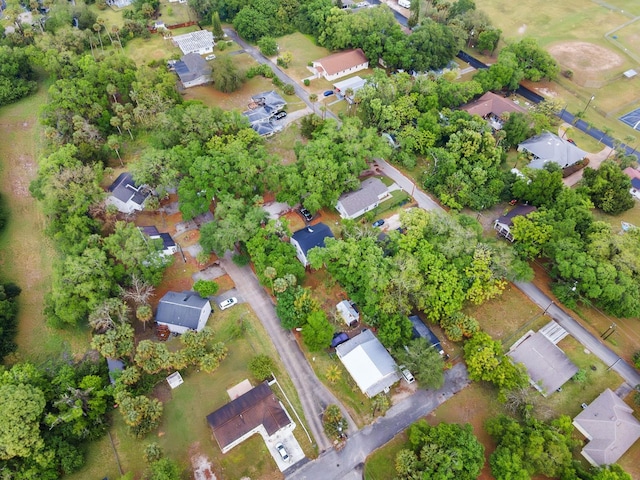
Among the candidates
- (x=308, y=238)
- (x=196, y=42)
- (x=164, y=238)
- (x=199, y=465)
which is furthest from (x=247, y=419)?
(x=196, y=42)

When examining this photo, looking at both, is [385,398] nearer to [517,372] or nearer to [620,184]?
[517,372]

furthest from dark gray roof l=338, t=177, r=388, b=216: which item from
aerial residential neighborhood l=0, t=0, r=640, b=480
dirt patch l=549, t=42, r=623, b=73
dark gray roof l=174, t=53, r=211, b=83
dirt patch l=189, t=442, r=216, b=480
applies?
dirt patch l=549, t=42, r=623, b=73

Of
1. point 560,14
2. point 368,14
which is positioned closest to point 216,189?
point 368,14

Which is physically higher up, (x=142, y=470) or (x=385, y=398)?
(x=385, y=398)

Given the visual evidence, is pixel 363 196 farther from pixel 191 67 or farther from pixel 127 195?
pixel 191 67

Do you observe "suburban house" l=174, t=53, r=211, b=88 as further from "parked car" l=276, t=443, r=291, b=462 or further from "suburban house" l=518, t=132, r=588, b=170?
"parked car" l=276, t=443, r=291, b=462

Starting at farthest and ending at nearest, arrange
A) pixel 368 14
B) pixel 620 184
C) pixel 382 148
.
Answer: pixel 368 14, pixel 382 148, pixel 620 184
